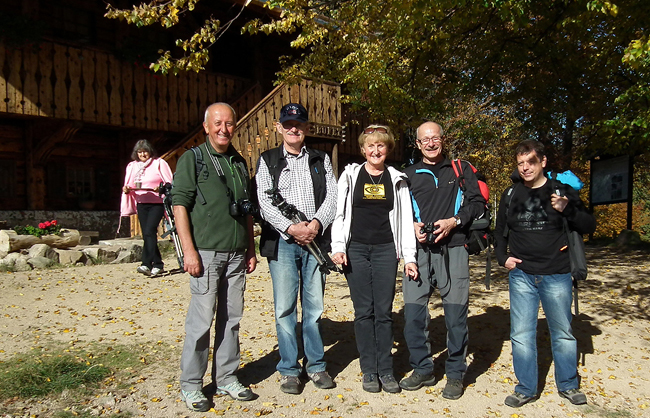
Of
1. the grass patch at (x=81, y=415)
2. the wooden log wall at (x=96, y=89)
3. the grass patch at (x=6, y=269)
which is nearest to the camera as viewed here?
the grass patch at (x=81, y=415)

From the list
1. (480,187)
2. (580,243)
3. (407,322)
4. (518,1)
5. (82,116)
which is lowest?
(407,322)

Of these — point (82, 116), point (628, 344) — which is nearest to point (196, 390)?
point (628, 344)

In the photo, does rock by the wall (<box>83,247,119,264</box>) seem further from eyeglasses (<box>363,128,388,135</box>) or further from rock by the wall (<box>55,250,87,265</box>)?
eyeglasses (<box>363,128,388,135</box>)

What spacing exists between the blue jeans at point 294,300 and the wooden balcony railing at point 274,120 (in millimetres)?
7815

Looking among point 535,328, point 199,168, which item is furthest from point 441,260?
point 199,168

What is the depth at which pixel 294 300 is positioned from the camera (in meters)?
4.00

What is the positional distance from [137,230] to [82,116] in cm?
261

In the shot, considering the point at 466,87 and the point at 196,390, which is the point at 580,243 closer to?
the point at 196,390

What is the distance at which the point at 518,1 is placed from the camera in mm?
6555

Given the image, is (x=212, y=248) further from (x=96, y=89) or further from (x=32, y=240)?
(x=96, y=89)

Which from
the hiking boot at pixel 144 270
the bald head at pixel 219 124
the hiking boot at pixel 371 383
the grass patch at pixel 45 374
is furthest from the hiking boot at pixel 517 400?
the hiking boot at pixel 144 270

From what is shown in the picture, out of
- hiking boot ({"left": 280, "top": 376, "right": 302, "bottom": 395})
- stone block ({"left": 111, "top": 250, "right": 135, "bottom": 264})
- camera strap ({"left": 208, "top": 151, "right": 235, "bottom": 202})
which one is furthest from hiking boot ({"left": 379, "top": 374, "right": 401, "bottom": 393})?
stone block ({"left": 111, "top": 250, "right": 135, "bottom": 264})

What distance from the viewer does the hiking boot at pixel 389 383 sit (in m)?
4.03

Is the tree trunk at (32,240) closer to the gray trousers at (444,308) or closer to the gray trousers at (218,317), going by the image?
the gray trousers at (218,317)
